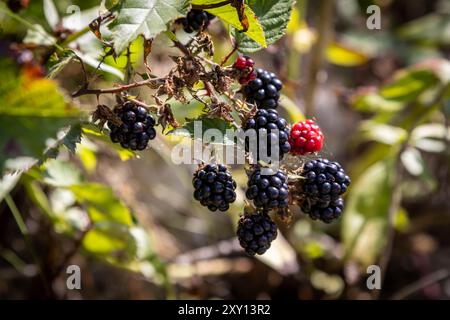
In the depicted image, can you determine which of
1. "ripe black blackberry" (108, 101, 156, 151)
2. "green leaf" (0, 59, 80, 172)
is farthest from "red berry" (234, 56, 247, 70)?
"green leaf" (0, 59, 80, 172)

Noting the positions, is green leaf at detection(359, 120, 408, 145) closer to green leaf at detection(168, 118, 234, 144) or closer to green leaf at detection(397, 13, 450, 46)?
green leaf at detection(397, 13, 450, 46)

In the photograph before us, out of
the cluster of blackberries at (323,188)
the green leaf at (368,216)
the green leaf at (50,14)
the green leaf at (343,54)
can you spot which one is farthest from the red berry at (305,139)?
the green leaf at (343,54)

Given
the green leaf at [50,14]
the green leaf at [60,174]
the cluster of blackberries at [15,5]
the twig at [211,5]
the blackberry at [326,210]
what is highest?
the green leaf at [50,14]

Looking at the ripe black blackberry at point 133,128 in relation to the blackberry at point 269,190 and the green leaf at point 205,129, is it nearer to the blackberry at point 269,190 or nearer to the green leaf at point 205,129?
the green leaf at point 205,129

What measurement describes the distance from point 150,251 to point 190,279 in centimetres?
56

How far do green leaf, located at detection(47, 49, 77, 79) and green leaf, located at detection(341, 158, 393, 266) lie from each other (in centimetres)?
151

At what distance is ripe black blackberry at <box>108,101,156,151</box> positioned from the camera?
1376 mm

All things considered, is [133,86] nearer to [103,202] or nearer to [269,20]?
[269,20]

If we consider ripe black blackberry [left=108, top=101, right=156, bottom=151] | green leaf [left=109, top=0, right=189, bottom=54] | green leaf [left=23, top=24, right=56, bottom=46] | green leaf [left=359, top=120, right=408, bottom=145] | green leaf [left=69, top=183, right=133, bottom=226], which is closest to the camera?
green leaf [left=109, top=0, right=189, bottom=54]

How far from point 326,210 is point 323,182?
0.10 meters

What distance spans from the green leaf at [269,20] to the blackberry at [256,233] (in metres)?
0.48

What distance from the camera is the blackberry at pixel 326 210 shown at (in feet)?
4.80

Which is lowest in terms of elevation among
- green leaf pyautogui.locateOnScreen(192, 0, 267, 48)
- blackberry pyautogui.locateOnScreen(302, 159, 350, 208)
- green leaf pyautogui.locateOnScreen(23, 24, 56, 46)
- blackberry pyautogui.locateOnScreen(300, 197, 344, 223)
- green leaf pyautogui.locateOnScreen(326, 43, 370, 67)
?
blackberry pyautogui.locateOnScreen(300, 197, 344, 223)
